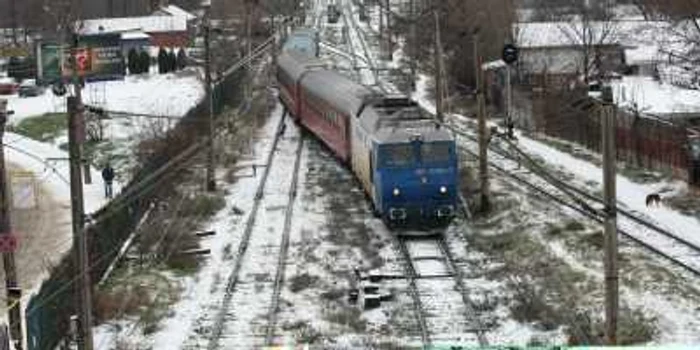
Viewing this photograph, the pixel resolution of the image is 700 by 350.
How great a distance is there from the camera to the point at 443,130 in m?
30.5

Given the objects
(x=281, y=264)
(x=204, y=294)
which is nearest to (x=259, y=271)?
(x=281, y=264)

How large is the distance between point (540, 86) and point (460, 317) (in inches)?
1780

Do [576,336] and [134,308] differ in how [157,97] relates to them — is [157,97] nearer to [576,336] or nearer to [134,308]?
[134,308]

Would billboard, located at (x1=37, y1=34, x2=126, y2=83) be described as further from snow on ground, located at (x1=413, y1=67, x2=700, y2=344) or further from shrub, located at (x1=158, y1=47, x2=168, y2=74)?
snow on ground, located at (x1=413, y1=67, x2=700, y2=344)

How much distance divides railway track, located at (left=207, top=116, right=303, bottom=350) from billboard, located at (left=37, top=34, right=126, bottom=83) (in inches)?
245

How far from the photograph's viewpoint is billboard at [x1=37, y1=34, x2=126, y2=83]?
30.6m

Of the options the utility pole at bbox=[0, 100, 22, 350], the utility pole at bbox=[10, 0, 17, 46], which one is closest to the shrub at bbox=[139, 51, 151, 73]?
the utility pole at bbox=[10, 0, 17, 46]

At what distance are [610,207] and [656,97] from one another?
4218 centimetres

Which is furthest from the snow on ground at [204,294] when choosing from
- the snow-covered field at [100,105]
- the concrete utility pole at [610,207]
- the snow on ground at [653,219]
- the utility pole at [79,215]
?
the snow on ground at [653,219]

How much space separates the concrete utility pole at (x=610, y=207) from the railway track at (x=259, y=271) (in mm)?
6373

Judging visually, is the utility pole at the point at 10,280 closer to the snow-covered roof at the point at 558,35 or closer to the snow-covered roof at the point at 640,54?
the snow-covered roof at the point at 558,35

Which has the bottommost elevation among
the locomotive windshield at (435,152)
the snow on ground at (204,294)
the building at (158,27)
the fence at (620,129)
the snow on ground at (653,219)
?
the snow on ground at (204,294)

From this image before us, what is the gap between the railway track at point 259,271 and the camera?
72.0 feet

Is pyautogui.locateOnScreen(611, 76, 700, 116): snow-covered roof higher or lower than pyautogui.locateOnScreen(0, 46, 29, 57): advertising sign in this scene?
lower
